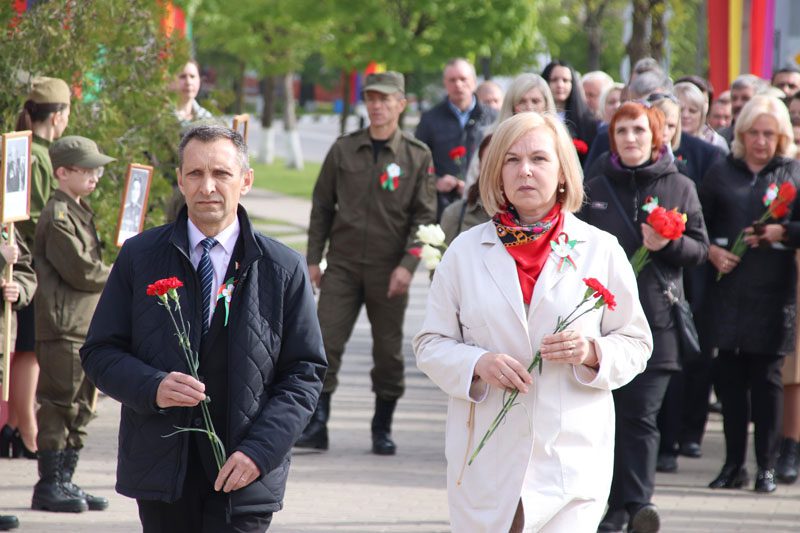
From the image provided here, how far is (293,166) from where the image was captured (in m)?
40.2

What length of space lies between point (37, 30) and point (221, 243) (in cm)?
539

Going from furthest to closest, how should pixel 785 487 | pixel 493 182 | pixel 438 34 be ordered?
1. pixel 438 34
2. pixel 785 487
3. pixel 493 182

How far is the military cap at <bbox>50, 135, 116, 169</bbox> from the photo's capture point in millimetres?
7121

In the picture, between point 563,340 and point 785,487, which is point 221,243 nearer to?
point 563,340

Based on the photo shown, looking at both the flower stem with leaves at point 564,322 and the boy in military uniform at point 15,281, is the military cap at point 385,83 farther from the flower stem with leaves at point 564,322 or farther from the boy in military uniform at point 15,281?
the flower stem with leaves at point 564,322

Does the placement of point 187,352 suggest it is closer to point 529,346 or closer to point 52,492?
point 529,346

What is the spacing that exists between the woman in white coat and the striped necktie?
2.43 ft

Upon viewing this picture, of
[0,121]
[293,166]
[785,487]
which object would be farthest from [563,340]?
[293,166]

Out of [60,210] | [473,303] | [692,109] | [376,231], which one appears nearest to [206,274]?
[473,303]

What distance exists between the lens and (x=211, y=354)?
425 cm

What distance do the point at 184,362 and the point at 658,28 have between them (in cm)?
1668

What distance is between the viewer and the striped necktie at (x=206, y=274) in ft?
14.0

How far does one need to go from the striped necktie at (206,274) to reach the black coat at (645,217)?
3202 millimetres

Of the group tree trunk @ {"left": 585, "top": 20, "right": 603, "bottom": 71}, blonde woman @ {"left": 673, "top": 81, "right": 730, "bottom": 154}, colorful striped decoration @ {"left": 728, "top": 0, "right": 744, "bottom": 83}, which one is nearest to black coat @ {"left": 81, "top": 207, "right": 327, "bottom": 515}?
blonde woman @ {"left": 673, "top": 81, "right": 730, "bottom": 154}
